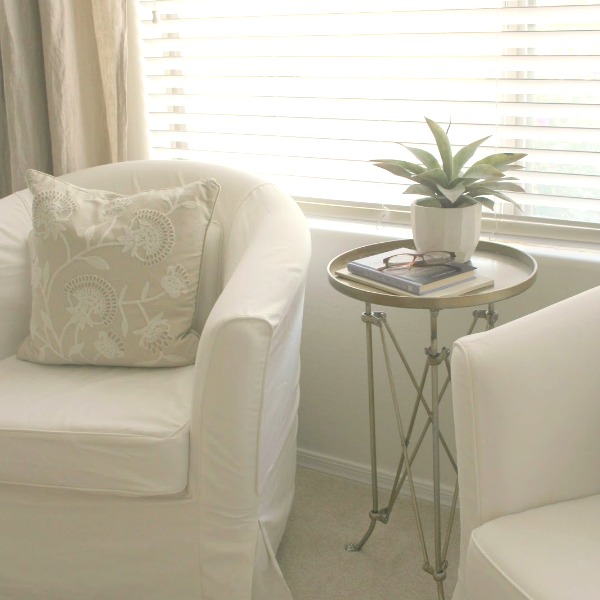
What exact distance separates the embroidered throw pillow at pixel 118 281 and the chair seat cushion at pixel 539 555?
2.68ft

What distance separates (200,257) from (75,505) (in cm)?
58

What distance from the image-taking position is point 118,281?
178cm

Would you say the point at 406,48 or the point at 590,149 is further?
the point at 406,48

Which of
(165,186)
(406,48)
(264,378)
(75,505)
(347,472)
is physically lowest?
(347,472)

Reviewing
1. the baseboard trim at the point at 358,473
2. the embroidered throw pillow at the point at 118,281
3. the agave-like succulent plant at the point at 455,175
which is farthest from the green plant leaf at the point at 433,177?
the baseboard trim at the point at 358,473

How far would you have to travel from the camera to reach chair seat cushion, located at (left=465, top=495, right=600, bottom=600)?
1104 millimetres

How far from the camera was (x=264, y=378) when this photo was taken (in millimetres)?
1470

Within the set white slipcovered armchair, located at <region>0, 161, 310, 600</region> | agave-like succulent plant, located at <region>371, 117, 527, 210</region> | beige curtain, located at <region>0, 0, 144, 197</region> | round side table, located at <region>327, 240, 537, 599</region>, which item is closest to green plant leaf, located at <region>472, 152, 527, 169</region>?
agave-like succulent plant, located at <region>371, 117, 527, 210</region>

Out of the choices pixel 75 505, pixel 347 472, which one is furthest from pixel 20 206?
pixel 347 472

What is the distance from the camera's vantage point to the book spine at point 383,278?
5.11 ft

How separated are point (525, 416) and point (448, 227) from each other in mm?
516

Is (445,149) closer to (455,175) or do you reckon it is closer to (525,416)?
(455,175)

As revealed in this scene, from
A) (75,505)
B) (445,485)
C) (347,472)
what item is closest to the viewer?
(75,505)

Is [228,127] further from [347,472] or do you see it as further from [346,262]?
[347,472]
